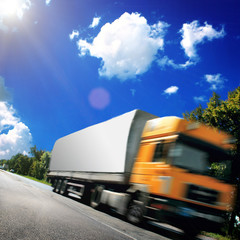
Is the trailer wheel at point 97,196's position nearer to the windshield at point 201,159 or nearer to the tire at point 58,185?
the windshield at point 201,159

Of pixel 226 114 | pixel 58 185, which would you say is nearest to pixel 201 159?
pixel 226 114

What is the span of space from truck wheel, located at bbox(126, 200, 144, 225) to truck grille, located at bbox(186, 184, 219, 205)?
1.63m

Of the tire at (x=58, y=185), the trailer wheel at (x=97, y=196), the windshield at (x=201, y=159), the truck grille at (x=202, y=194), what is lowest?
the tire at (x=58, y=185)

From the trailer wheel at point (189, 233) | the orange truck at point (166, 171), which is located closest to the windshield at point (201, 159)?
the orange truck at point (166, 171)

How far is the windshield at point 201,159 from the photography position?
18.1 feet

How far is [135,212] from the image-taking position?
6461 millimetres

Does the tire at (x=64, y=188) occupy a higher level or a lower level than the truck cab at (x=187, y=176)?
lower

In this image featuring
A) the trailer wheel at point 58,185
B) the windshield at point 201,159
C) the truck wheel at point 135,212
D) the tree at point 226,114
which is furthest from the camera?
the trailer wheel at point 58,185

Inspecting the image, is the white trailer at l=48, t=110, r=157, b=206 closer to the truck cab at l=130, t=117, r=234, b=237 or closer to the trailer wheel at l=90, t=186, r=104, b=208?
the trailer wheel at l=90, t=186, r=104, b=208

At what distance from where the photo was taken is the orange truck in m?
5.23

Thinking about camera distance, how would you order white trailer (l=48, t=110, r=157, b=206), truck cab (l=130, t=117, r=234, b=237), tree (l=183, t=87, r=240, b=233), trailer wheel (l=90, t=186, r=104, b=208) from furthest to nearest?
tree (l=183, t=87, r=240, b=233) → trailer wheel (l=90, t=186, r=104, b=208) → white trailer (l=48, t=110, r=157, b=206) → truck cab (l=130, t=117, r=234, b=237)

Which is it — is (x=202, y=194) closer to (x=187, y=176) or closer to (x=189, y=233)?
(x=187, y=176)

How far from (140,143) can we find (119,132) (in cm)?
110

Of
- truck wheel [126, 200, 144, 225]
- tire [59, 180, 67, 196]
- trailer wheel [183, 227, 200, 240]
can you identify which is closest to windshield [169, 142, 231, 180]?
trailer wheel [183, 227, 200, 240]
